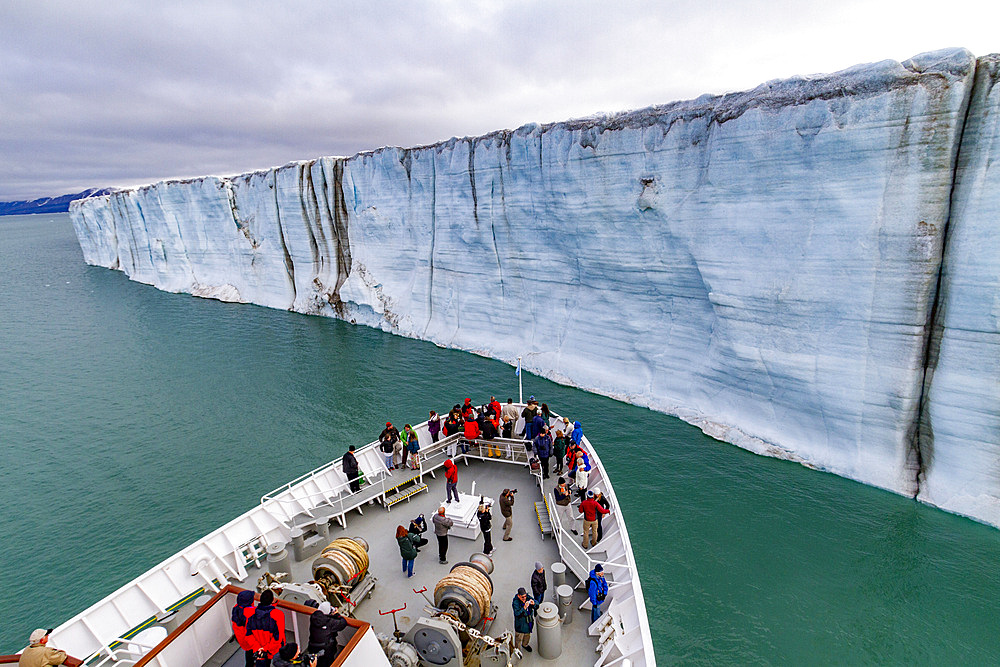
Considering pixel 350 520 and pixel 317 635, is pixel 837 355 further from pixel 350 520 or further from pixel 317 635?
pixel 317 635

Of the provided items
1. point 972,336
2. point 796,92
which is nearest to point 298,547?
point 972,336

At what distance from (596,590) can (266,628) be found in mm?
3284

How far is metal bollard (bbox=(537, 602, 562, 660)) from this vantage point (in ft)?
16.5

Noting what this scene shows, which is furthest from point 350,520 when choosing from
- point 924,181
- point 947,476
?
point 924,181

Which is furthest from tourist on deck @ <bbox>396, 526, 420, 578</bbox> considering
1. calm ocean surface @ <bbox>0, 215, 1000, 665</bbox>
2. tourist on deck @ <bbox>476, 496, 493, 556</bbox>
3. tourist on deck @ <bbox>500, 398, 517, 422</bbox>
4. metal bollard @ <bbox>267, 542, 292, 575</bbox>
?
calm ocean surface @ <bbox>0, 215, 1000, 665</bbox>

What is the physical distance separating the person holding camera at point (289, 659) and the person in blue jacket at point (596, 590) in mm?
2869

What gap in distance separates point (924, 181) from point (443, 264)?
50.0ft

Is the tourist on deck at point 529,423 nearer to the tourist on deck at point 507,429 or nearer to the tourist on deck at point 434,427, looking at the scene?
the tourist on deck at point 507,429

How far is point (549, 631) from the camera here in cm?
503

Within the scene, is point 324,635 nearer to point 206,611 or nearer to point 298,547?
point 206,611

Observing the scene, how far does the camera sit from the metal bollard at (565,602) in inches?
214

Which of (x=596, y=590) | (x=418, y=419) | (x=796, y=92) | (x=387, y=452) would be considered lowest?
(x=418, y=419)

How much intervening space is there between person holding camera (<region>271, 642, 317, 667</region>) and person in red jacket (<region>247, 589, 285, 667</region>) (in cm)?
9

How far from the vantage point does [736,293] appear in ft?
41.4
